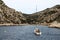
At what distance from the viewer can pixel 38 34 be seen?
5364 inches

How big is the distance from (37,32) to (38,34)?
476cm

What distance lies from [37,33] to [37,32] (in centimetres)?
255

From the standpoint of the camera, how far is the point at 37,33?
13838cm

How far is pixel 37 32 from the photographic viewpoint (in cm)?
14088

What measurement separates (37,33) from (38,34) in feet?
7.42
